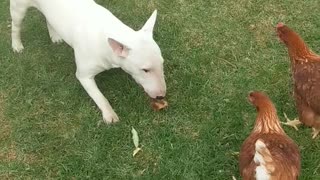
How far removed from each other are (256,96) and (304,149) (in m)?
0.65

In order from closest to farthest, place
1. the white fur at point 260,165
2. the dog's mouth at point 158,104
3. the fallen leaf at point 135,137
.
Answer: the white fur at point 260,165 → the fallen leaf at point 135,137 → the dog's mouth at point 158,104

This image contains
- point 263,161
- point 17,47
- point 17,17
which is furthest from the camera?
point 17,47

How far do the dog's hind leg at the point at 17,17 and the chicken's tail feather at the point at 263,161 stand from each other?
245cm

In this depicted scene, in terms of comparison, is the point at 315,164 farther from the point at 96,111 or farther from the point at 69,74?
the point at 69,74

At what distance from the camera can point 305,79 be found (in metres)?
3.66

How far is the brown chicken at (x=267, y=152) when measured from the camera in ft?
10.1

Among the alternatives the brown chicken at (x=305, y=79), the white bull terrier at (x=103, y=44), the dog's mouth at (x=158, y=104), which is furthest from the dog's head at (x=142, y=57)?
the brown chicken at (x=305, y=79)

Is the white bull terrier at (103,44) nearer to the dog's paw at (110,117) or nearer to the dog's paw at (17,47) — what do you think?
the dog's paw at (110,117)

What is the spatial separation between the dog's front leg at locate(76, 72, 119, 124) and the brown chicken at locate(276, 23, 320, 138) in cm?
143

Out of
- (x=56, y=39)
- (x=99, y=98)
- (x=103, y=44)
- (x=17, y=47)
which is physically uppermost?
(x=103, y=44)

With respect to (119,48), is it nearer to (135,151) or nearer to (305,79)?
(135,151)

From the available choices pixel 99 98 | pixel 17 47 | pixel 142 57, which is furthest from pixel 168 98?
pixel 17 47

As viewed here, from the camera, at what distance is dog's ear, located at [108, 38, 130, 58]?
3732 mm

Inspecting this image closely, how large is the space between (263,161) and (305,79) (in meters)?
0.87
